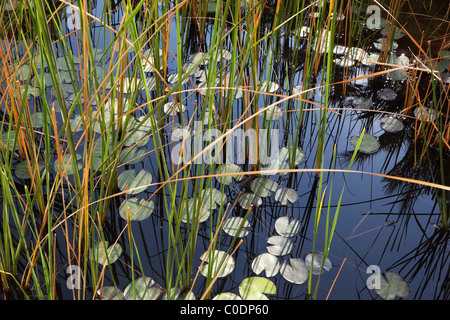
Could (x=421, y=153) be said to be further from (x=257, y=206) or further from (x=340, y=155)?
(x=257, y=206)

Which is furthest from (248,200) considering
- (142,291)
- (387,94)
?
(387,94)

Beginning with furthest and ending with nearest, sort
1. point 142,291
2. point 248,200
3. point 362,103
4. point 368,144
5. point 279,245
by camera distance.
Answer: point 362,103, point 368,144, point 248,200, point 279,245, point 142,291

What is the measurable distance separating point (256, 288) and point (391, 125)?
3.05 ft

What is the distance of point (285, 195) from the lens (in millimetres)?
1417

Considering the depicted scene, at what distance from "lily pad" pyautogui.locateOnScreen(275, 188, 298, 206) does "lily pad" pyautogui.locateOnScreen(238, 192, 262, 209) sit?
0.20 feet

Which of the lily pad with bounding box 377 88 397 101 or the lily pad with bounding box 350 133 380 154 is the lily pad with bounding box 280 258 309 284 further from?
the lily pad with bounding box 377 88 397 101

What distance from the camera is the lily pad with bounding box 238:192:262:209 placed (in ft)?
4.53

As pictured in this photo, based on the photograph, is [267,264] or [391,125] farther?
[391,125]

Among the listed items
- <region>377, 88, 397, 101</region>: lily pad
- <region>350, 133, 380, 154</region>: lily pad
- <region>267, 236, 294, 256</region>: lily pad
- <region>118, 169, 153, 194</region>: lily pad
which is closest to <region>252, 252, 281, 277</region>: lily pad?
<region>267, 236, 294, 256</region>: lily pad

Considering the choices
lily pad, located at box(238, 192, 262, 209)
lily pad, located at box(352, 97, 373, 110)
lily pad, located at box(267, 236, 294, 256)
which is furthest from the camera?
lily pad, located at box(352, 97, 373, 110)

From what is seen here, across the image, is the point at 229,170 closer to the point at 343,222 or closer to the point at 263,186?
the point at 263,186

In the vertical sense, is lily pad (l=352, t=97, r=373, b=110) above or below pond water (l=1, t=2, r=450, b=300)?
above

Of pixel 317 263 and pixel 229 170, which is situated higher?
pixel 229 170
